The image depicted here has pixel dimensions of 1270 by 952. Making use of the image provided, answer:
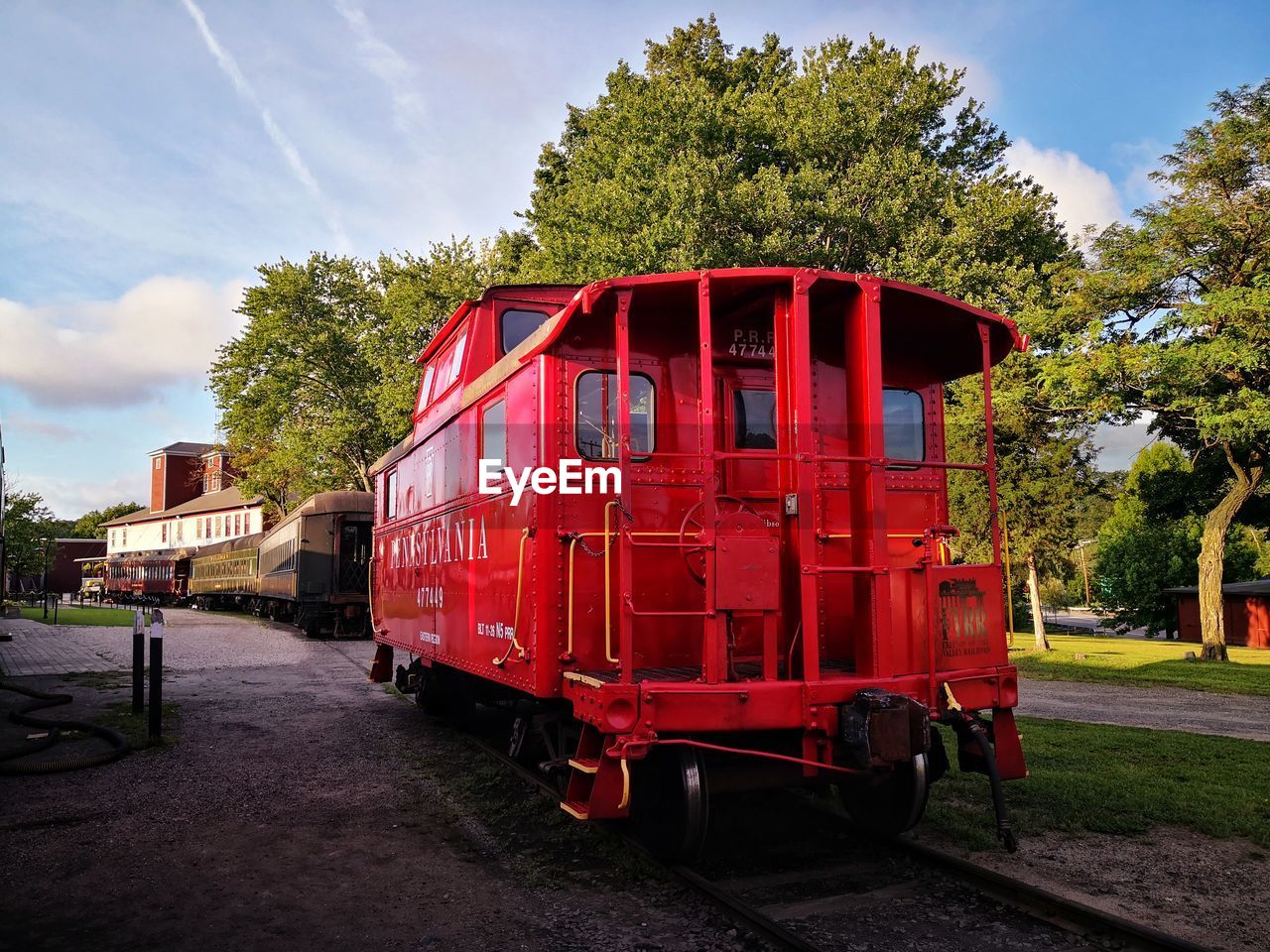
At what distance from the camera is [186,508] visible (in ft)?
237

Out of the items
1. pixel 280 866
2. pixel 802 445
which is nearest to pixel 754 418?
pixel 802 445

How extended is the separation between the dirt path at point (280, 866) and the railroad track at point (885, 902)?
1.09 feet

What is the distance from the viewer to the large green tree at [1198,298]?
16438mm

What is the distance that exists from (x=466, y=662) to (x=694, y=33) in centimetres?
2839

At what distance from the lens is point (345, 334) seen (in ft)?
123

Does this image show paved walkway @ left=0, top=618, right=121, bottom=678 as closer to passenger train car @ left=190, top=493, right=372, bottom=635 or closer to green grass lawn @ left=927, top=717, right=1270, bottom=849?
passenger train car @ left=190, top=493, right=372, bottom=635

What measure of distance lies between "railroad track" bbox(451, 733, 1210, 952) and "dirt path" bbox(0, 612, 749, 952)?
332 millimetres

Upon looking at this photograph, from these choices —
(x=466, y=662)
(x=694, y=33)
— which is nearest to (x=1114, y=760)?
(x=466, y=662)

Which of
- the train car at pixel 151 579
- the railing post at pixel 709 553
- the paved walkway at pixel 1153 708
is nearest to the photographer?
the railing post at pixel 709 553

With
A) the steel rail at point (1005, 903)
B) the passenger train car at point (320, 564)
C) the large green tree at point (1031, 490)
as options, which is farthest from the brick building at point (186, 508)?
the steel rail at point (1005, 903)

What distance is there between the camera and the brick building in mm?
66438

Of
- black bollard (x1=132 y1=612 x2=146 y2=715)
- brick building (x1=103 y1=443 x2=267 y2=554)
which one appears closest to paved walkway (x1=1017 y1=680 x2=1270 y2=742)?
black bollard (x1=132 y1=612 x2=146 y2=715)

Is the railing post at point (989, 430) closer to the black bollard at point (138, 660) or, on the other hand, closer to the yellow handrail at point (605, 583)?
the yellow handrail at point (605, 583)

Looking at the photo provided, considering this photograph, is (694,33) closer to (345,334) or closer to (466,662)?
(345,334)
